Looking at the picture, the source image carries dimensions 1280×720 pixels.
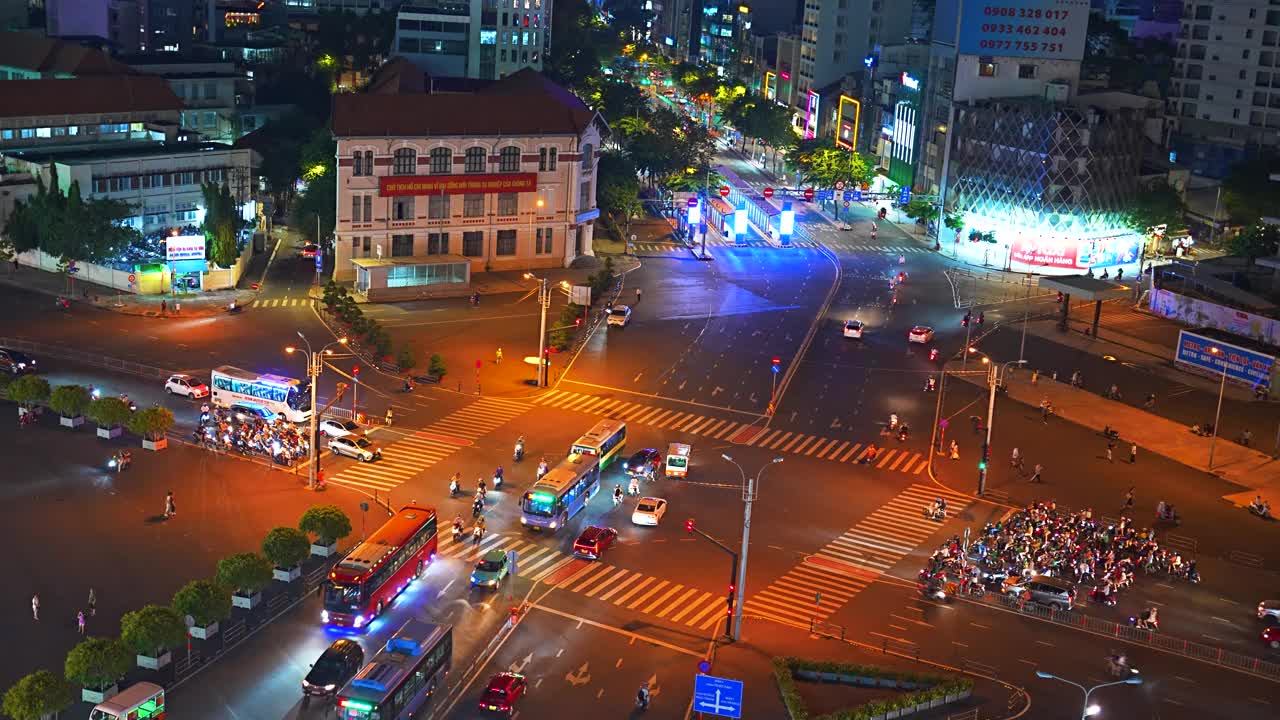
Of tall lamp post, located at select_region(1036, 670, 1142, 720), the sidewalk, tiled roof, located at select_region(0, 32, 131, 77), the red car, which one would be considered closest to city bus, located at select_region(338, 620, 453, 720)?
the red car

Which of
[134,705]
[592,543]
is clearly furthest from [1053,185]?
[134,705]

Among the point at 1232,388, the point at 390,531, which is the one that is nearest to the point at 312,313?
the point at 390,531

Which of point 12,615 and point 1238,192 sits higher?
point 1238,192

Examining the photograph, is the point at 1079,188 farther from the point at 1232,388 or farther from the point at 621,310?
the point at 621,310

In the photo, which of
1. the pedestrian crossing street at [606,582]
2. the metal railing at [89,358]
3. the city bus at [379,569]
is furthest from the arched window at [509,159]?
the city bus at [379,569]

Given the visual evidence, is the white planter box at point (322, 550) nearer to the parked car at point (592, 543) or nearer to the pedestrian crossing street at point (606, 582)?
the pedestrian crossing street at point (606, 582)

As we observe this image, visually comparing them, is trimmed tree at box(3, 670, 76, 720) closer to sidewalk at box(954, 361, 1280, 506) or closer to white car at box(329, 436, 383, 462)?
white car at box(329, 436, 383, 462)
